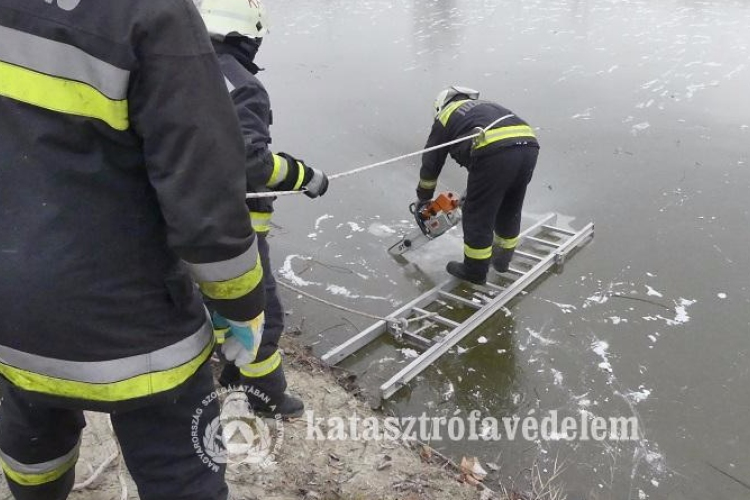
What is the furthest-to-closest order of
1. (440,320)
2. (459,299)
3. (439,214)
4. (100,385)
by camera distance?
1. (439,214)
2. (459,299)
3. (440,320)
4. (100,385)

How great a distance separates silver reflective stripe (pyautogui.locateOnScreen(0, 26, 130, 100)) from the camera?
131 centimetres

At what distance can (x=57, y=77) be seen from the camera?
1.32 metres

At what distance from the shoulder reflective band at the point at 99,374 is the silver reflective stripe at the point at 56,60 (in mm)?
686

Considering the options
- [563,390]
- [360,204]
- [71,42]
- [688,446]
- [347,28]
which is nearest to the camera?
[71,42]

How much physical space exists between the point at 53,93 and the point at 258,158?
4.28ft

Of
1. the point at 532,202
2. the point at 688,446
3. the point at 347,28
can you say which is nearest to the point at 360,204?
the point at 532,202

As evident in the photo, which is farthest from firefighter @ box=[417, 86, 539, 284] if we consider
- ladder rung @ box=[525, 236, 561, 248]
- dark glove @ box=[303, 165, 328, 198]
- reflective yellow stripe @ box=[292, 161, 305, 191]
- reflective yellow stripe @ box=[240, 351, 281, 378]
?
reflective yellow stripe @ box=[240, 351, 281, 378]

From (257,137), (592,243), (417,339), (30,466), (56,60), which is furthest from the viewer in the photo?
(592,243)

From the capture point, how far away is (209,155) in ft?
4.61

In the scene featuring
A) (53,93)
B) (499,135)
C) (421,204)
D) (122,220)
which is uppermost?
(53,93)

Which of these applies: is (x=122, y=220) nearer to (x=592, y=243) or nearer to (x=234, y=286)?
(x=234, y=286)

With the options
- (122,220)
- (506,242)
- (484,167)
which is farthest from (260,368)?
(506,242)

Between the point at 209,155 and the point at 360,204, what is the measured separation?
13.3ft

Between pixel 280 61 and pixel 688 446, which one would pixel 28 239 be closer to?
pixel 688 446
